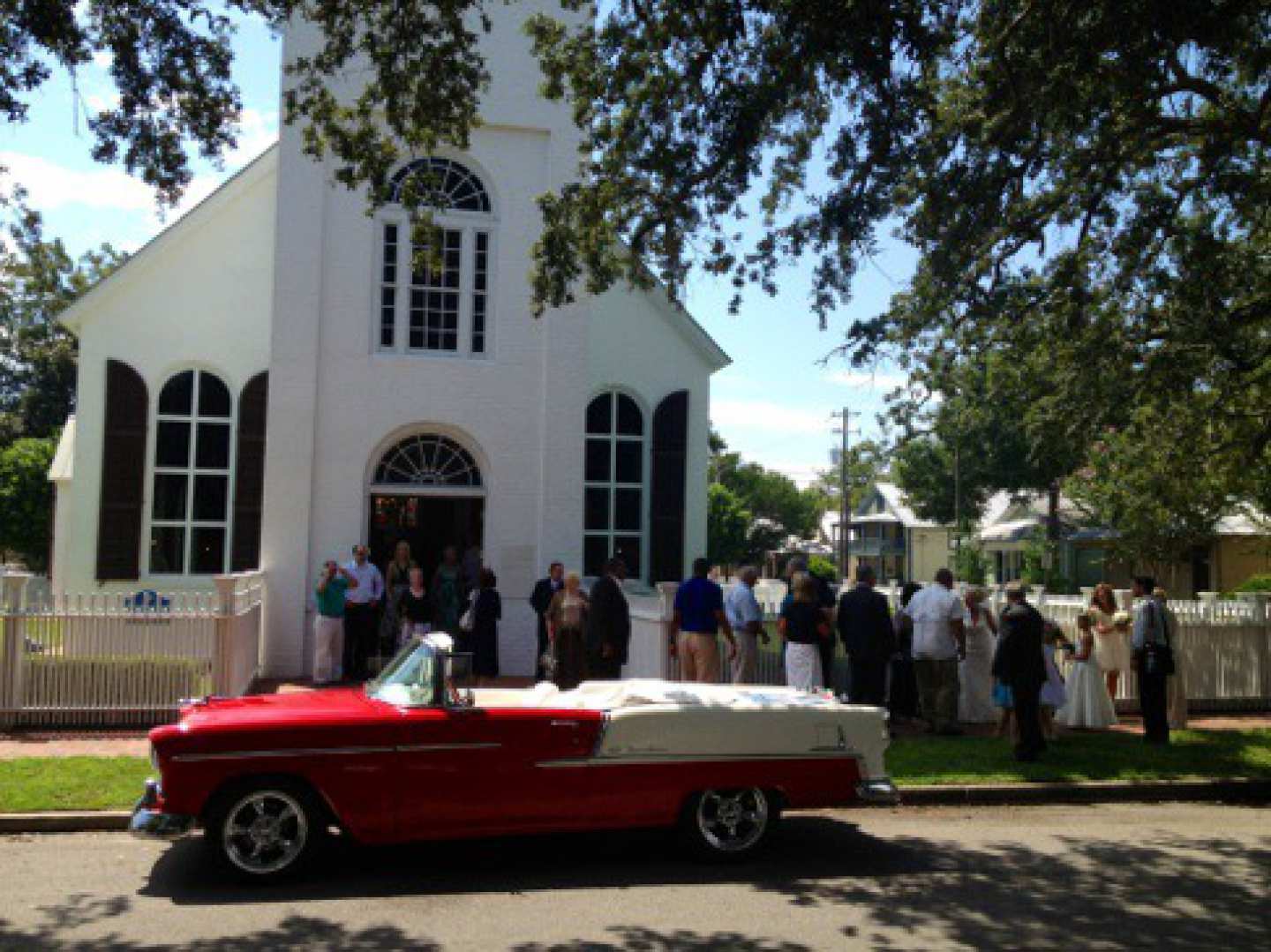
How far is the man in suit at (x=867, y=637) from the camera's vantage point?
11.4 metres

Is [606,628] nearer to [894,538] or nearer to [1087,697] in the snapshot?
[1087,697]

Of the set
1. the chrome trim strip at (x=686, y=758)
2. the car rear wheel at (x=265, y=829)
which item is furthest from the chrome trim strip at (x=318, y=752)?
the chrome trim strip at (x=686, y=758)

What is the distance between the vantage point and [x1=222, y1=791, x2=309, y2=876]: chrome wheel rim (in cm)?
649

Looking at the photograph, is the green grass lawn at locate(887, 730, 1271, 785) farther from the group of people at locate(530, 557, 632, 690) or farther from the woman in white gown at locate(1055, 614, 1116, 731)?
the group of people at locate(530, 557, 632, 690)

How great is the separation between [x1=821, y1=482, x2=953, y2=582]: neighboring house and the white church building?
37312 mm

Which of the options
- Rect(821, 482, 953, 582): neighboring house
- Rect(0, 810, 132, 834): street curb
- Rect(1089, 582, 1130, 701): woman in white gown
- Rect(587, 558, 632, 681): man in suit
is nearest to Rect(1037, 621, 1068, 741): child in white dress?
Rect(1089, 582, 1130, 701): woman in white gown

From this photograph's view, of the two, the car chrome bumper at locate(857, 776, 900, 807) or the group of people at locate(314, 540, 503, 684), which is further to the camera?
the group of people at locate(314, 540, 503, 684)

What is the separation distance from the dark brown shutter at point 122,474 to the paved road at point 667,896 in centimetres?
860

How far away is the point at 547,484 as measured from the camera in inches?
619

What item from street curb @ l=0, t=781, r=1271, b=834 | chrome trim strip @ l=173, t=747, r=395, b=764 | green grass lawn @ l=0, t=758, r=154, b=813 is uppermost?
chrome trim strip @ l=173, t=747, r=395, b=764

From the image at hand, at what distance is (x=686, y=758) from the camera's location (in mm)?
7012

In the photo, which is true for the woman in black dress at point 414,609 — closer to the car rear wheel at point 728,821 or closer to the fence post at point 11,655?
the fence post at point 11,655

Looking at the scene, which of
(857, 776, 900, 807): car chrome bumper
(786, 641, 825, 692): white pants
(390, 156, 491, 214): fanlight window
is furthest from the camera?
(390, 156, 491, 214): fanlight window

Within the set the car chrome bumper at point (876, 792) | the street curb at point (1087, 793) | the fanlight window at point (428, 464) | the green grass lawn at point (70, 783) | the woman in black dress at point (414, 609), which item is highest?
the fanlight window at point (428, 464)
